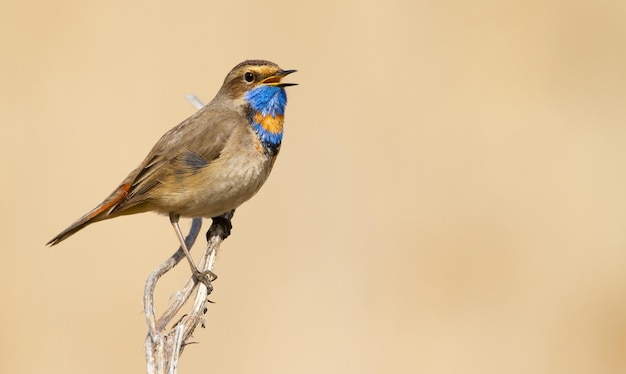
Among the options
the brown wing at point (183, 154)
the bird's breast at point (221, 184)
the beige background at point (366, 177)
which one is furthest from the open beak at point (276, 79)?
the beige background at point (366, 177)

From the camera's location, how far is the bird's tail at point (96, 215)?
7.18m

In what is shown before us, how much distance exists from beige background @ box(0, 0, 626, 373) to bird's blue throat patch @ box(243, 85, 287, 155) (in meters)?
3.73

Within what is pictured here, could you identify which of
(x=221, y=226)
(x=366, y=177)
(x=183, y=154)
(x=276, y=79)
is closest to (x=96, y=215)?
(x=183, y=154)

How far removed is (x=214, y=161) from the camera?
739 centimetres

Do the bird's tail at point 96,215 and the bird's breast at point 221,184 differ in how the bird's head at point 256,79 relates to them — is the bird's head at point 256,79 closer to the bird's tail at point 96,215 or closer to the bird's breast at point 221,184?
the bird's breast at point 221,184

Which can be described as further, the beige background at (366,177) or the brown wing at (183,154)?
the beige background at (366,177)

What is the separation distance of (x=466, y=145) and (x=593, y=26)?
2.66 m

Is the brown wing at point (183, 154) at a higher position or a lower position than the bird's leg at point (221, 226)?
higher

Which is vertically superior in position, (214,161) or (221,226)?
(214,161)

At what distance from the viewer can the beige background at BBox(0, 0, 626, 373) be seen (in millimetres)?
11133

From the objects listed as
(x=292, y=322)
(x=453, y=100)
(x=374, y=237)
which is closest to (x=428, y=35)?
(x=453, y=100)

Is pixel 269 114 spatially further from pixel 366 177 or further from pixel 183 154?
pixel 366 177

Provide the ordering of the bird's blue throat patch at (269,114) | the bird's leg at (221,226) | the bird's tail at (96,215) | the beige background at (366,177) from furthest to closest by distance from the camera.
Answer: the beige background at (366,177) < the bird's blue throat patch at (269,114) < the bird's leg at (221,226) < the bird's tail at (96,215)

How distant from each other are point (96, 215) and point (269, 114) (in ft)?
4.56
